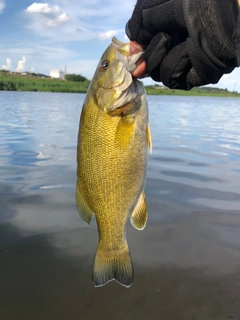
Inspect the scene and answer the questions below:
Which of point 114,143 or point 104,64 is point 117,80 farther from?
point 114,143

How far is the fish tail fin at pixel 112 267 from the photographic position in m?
2.77

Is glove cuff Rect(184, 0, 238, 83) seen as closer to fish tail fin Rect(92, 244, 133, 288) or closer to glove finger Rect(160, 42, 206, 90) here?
glove finger Rect(160, 42, 206, 90)

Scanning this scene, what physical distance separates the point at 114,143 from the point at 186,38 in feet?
2.63

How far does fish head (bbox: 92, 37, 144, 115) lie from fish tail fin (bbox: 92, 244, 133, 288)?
1.09 m

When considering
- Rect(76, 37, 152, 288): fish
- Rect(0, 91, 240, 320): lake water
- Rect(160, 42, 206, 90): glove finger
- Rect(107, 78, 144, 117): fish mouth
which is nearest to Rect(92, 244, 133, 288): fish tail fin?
Rect(76, 37, 152, 288): fish

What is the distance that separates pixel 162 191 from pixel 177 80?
4.39 meters

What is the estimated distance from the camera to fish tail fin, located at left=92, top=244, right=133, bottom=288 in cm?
277

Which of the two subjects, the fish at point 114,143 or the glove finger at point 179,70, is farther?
the fish at point 114,143

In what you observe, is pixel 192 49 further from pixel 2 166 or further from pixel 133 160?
pixel 2 166

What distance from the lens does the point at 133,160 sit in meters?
2.50

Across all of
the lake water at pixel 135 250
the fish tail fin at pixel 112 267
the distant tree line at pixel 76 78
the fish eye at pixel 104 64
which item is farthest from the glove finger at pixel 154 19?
the distant tree line at pixel 76 78

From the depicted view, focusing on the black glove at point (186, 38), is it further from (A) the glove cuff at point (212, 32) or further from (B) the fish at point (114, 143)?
(B) the fish at point (114, 143)

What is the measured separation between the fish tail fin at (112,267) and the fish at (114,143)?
0.27 feet

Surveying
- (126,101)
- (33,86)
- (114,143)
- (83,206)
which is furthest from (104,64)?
(33,86)
